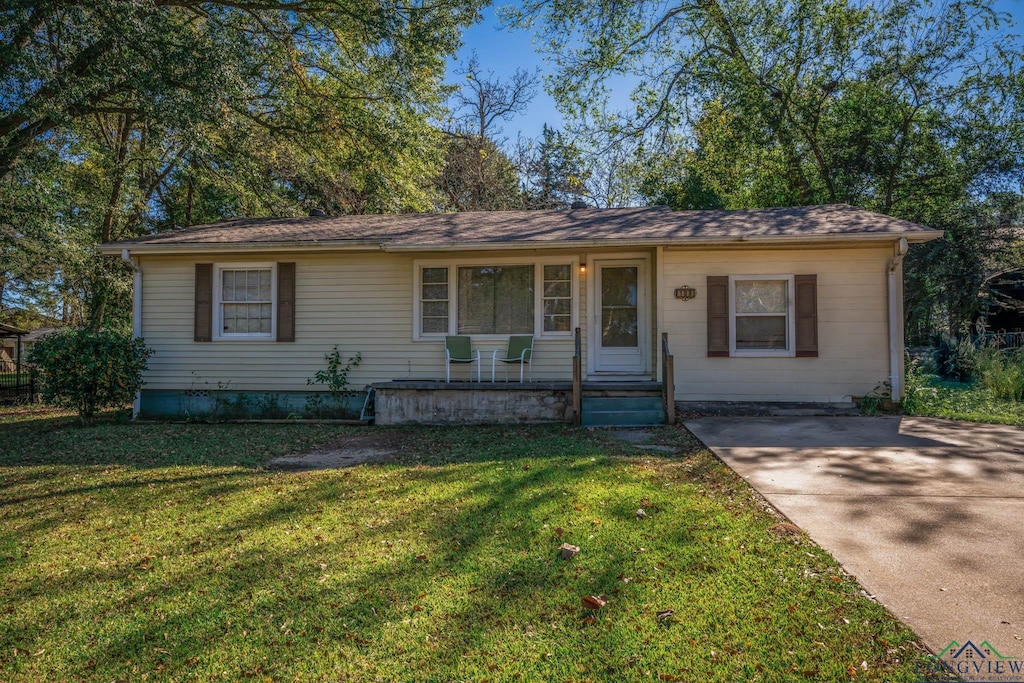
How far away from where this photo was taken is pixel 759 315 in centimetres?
896

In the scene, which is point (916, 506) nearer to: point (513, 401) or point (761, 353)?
point (761, 353)

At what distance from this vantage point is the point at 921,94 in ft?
50.7

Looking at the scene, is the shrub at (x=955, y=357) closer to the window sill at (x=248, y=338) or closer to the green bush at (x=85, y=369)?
the window sill at (x=248, y=338)

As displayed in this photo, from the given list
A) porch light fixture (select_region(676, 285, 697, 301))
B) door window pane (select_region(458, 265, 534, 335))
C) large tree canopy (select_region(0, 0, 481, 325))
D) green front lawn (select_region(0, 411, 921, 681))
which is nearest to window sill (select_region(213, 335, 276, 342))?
door window pane (select_region(458, 265, 534, 335))

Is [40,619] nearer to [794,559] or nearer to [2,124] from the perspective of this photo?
[794,559]

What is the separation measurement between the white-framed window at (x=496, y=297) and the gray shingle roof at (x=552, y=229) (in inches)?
22.9

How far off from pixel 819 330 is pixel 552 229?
452 cm

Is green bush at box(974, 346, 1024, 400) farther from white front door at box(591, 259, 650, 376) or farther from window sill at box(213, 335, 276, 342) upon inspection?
window sill at box(213, 335, 276, 342)

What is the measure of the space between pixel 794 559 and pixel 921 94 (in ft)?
57.7

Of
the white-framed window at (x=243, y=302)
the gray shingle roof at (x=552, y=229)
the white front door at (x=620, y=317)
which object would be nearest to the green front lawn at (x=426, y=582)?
the white front door at (x=620, y=317)

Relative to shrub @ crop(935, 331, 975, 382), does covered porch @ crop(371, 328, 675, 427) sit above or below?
below

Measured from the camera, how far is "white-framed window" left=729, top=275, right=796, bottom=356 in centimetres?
890

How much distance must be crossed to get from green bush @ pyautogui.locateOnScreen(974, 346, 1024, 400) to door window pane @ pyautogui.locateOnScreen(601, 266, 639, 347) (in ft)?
24.3

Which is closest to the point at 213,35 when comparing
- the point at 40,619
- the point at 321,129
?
the point at 321,129
